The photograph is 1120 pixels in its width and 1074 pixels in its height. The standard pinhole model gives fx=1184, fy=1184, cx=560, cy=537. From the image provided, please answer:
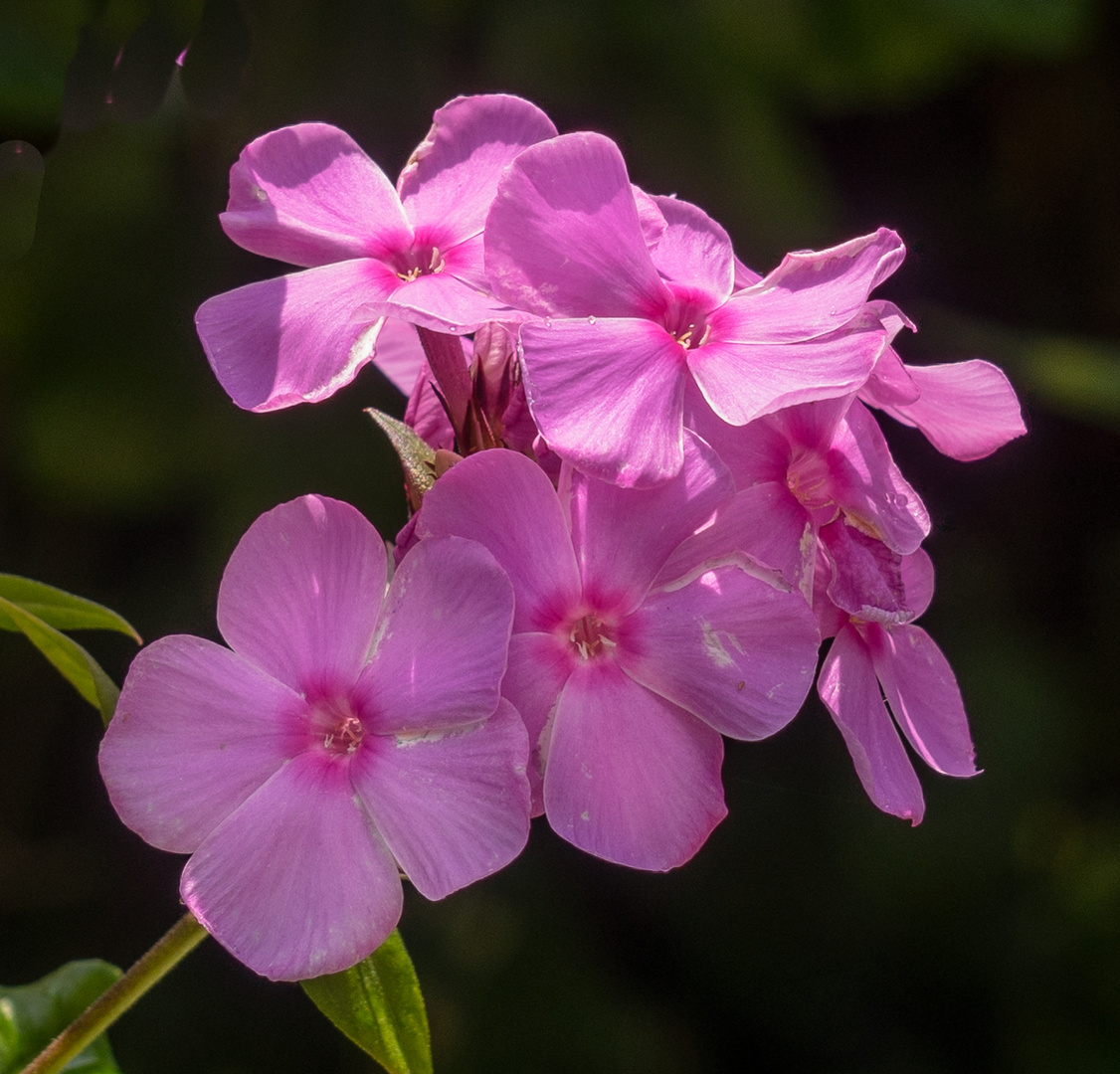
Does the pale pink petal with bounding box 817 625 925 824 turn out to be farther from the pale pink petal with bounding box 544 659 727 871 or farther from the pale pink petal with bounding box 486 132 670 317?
the pale pink petal with bounding box 486 132 670 317

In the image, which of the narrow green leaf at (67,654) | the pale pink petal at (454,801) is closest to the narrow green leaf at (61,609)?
the narrow green leaf at (67,654)

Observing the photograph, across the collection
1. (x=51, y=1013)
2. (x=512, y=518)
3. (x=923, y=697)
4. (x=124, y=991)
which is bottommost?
(x=51, y=1013)

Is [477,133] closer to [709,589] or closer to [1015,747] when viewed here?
[709,589]

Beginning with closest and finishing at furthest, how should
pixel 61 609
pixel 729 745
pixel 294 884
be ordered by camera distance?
pixel 294 884 < pixel 61 609 < pixel 729 745

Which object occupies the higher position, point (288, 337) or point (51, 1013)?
point (288, 337)

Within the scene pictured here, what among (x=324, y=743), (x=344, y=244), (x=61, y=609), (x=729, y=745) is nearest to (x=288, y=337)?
(x=344, y=244)

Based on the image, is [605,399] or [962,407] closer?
[605,399]

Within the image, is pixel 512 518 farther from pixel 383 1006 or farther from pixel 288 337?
pixel 383 1006
